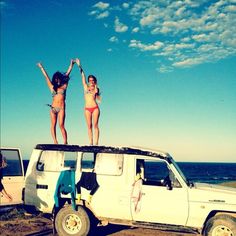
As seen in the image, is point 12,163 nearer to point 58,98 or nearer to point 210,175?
point 58,98

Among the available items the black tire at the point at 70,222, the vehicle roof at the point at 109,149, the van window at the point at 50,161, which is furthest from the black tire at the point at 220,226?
the van window at the point at 50,161

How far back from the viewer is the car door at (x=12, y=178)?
335 inches

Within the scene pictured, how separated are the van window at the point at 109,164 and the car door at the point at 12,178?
2.35m

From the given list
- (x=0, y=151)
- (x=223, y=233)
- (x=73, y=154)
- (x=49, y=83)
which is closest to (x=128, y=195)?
(x=73, y=154)

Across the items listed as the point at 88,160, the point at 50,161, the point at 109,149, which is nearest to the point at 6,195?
the point at 50,161

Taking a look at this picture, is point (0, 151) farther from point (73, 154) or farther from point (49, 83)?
point (49, 83)

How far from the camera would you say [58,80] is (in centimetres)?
993

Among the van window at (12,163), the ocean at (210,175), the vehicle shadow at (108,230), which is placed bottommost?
the ocean at (210,175)

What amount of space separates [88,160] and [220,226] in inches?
A: 142

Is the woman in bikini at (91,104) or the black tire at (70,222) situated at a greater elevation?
the woman in bikini at (91,104)

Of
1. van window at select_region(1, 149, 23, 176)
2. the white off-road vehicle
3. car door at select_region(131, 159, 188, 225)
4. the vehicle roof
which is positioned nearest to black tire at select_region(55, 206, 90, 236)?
the white off-road vehicle

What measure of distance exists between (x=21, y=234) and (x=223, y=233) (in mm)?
5141

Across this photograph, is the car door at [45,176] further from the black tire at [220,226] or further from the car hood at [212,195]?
the black tire at [220,226]

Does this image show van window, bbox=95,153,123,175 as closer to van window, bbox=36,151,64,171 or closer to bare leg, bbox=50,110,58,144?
van window, bbox=36,151,64,171
